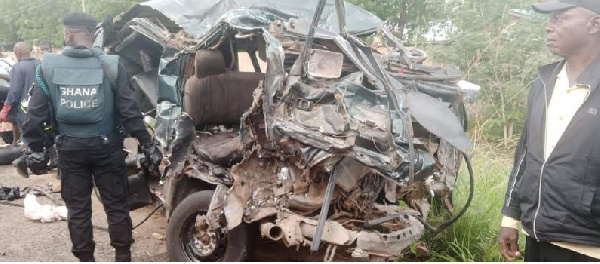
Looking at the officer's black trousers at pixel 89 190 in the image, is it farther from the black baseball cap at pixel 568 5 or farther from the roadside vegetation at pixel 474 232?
the black baseball cap at pixel 568 5

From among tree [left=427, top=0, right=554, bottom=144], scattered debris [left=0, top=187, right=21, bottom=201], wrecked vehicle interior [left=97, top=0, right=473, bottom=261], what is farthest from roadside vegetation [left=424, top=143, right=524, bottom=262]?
scattered debris [left=0, top=187, right=21, bottom=201]

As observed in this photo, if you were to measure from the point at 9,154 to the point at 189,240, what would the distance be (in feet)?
15.1

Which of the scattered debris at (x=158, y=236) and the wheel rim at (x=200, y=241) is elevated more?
the wheel rim at (x=200, y=241)

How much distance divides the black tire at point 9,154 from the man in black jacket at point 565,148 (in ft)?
23.3

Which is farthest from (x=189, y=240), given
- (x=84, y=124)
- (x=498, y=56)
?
(x=498, y=56)

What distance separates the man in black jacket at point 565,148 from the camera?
2021 mm

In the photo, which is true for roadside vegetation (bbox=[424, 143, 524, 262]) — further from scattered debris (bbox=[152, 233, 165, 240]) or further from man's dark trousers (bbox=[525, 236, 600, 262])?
scattered debris (bbox=[152, 233, 165, 240])

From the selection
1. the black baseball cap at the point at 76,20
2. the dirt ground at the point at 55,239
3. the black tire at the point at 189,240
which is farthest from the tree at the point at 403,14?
the black baseball cap at the point at 76,20

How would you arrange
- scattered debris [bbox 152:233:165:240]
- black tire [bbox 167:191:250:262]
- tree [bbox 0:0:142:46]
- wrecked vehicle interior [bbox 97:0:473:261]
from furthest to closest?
tree [bbox 0:0:142:46]
scattered debris [bbox 152:233:165:240]
black tire [bbox 167:191:250:262]
wrecked vehicle interior [bbox 97:0:473:261]

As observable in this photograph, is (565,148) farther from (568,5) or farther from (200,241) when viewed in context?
(200,241)

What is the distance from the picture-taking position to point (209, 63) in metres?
4.52

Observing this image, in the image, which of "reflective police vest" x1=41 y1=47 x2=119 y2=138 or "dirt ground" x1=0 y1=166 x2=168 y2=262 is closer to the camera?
"reflective police vest" x1=41 y1=47 x2=119 y2=138

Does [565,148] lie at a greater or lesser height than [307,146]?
greater

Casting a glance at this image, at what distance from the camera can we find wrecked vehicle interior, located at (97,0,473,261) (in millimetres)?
3311
